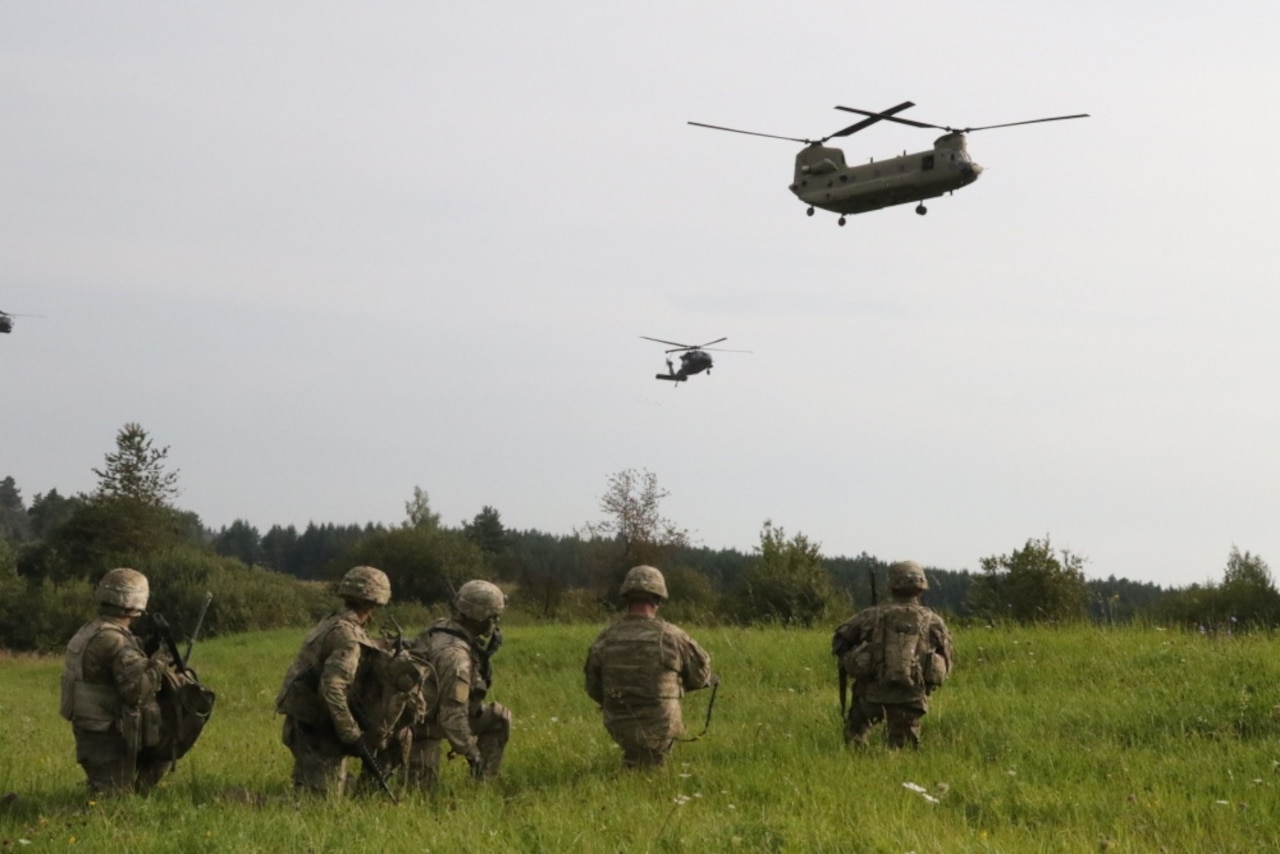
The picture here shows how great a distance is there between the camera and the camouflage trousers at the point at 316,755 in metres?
10.6

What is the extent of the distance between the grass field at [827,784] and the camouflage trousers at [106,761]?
0.21 meters

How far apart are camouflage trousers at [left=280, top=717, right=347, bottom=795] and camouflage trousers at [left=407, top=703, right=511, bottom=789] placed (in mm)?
736

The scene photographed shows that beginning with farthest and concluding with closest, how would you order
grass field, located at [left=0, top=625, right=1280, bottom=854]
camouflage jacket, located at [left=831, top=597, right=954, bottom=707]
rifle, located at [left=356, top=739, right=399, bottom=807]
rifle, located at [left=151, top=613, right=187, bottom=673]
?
camouflage jacket, located at [left=831, top=597, right=954, bottom=707] → rifle, located at [left=151, top=613, right=187, bottom=673] → rifle, located at [left=356, top=739, right=399, bottom=807] → grass field, located at [left=0, top=625, right=1280, bottom=854]

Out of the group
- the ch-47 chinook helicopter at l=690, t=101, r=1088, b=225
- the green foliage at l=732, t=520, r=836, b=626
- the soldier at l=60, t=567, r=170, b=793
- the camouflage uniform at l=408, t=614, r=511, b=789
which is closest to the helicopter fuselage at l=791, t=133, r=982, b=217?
the ch-47 chinook helicopter at l=690, t=101, r=1088, b=225

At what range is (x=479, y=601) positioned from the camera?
11.1 m

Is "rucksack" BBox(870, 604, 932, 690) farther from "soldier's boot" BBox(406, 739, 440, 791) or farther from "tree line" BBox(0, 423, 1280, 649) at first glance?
"tree line" BBox(0, 423, 1280, 649)

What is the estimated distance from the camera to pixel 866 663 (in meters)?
12.5

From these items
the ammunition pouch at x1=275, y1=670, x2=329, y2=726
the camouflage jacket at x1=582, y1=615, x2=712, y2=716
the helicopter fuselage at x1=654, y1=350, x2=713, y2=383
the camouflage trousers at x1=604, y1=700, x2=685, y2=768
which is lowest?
the camouflage trousers at x1=604, y1=700, x2=685, y2=768

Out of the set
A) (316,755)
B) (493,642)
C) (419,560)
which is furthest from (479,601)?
(419,560)

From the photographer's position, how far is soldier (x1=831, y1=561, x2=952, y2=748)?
12.4m

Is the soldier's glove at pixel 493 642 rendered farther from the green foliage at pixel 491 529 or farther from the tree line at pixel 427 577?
the green foliage at pixel 491 529

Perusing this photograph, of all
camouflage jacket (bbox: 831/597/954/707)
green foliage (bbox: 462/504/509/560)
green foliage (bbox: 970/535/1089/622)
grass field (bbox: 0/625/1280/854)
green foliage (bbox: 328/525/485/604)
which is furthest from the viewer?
green foliage (bbox: 462/504/509/560)

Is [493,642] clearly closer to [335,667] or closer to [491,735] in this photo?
[491,735]

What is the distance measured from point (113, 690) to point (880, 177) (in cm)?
2468
